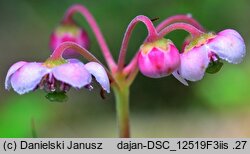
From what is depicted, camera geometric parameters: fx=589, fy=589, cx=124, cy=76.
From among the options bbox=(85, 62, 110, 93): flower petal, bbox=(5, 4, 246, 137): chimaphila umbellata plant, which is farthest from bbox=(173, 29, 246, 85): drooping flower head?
bbox=(85, 62, 110, 93): flower petal

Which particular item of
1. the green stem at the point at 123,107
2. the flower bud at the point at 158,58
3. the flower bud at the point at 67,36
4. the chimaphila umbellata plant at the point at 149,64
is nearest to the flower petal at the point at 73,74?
the chimaphila umbellata plant at the point at 149,64

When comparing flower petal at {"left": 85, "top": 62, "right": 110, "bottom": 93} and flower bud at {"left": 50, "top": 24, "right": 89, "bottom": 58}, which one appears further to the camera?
flower bud at {"left": 50, "top": 24, "right": 89, "bottom": 58}

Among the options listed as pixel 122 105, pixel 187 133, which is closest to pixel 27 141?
pixel 122 105

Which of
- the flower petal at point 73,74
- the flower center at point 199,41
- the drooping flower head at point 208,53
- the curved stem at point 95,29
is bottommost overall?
the flower petal at point 73,74

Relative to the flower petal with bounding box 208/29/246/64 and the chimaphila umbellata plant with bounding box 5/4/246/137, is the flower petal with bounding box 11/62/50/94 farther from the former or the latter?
the flower petal with bounding box 208/29/246/64

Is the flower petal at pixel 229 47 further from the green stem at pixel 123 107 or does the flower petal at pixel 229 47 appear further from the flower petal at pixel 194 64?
the green stem at pixel 123 107

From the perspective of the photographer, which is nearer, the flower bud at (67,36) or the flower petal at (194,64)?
the flower petal at (194,64)

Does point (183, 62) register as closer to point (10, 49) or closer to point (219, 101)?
point (219, 101)

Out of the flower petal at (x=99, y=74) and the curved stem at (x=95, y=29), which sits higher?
the curved stem at (x=95, y=29)
